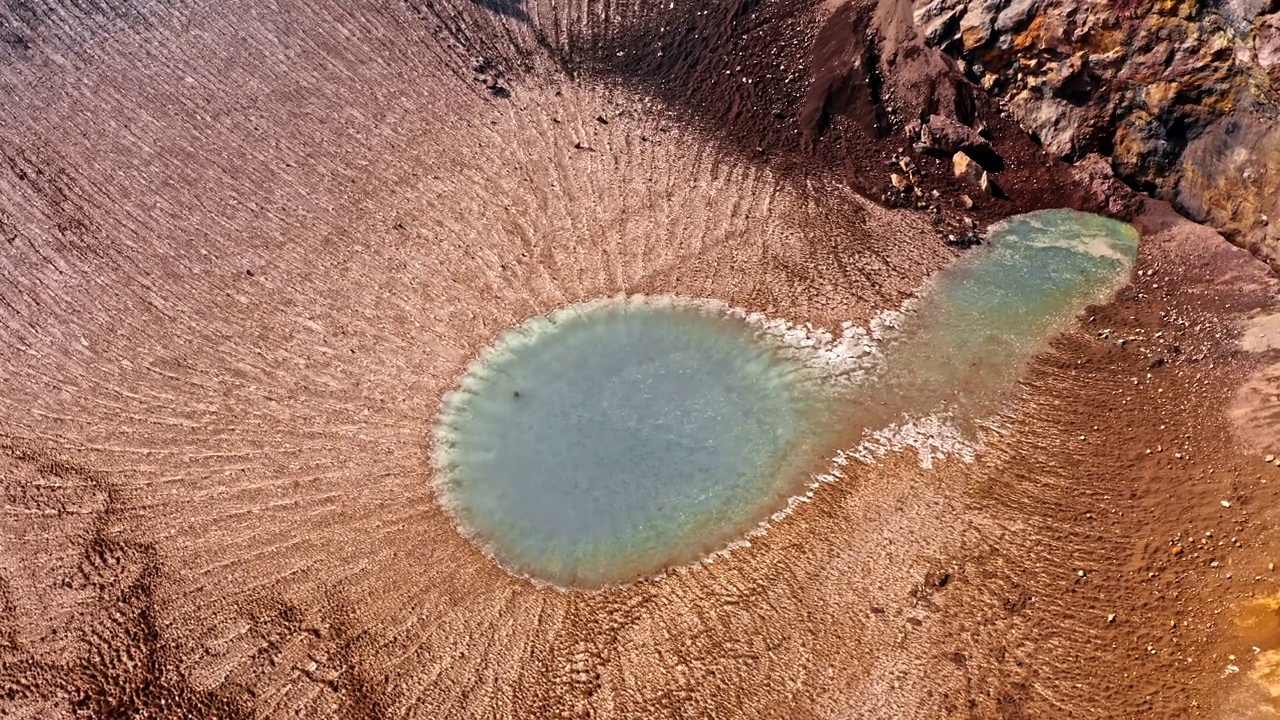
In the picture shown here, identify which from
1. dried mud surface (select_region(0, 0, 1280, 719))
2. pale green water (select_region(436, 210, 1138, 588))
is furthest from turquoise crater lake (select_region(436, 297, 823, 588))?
dried mud surface (select_region(0, 0, 1280, 719))

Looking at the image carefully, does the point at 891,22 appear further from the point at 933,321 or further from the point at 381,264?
the point at 381,264

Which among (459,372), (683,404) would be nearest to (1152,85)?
(683,404)

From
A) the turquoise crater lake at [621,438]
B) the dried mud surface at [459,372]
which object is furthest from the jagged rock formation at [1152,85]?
the turquoise crater lake at [621,438]

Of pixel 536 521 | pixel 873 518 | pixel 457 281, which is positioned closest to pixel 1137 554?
pixel 873 518

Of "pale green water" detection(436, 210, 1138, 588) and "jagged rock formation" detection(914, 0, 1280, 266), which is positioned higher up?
"jagged rock formation" detection(914, 0, 1280, 266)

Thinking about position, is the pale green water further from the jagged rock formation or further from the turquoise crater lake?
the jagged rock formation

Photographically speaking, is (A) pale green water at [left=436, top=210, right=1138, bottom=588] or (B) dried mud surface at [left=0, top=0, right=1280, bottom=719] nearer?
(B) dried mud surface at [left=0, top=0, right=1280, bottom=719]

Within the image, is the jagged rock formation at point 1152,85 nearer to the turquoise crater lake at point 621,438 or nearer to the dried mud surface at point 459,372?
the dried mud surface at point 459,372
